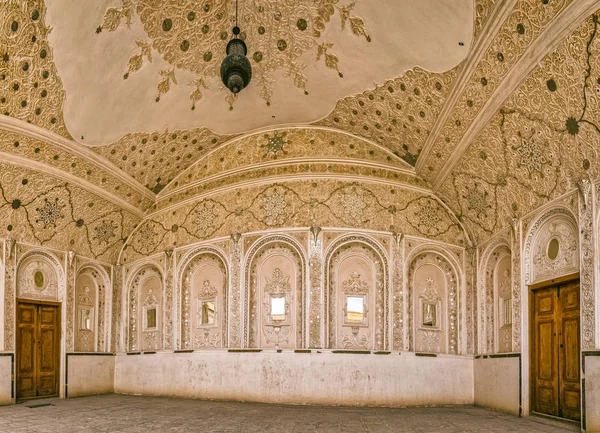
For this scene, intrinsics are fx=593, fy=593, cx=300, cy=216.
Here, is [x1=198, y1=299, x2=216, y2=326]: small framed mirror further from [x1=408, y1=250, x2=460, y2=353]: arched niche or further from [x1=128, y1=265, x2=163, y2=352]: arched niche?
[x1=408, y1=250, x2=460, y2=353]: arched niche

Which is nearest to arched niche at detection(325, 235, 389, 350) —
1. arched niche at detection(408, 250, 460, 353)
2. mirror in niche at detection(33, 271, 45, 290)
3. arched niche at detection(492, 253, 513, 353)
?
arched niche at detection(408, 250, 460, 353)

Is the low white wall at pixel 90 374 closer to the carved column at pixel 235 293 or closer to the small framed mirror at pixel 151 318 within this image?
the small framed mirror at pixel 151 318

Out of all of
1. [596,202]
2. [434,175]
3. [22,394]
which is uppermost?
[434,175]

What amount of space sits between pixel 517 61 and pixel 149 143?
736cm

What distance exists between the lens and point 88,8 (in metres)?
8.12

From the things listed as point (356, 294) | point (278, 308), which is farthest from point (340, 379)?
point (278, 308)

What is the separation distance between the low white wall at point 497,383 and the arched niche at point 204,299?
5.08 meters

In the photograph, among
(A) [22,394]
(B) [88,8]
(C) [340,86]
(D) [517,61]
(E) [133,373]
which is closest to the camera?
(D) [517,61]

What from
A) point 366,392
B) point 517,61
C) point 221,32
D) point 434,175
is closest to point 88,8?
point 221,32

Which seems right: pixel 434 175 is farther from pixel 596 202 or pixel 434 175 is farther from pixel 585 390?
pixel 585 390

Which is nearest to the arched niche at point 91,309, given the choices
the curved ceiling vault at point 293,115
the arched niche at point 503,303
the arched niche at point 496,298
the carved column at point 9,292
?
the curved ceiling vault at point 293,115

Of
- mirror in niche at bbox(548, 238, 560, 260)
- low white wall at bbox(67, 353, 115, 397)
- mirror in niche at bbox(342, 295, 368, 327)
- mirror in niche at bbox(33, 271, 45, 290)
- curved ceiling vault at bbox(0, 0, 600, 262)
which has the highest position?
curved ceiling vault at bbox(0, 0, 600, 262)

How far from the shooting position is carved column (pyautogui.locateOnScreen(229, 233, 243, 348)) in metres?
12.1

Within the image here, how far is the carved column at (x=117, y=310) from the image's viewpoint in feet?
45.0
